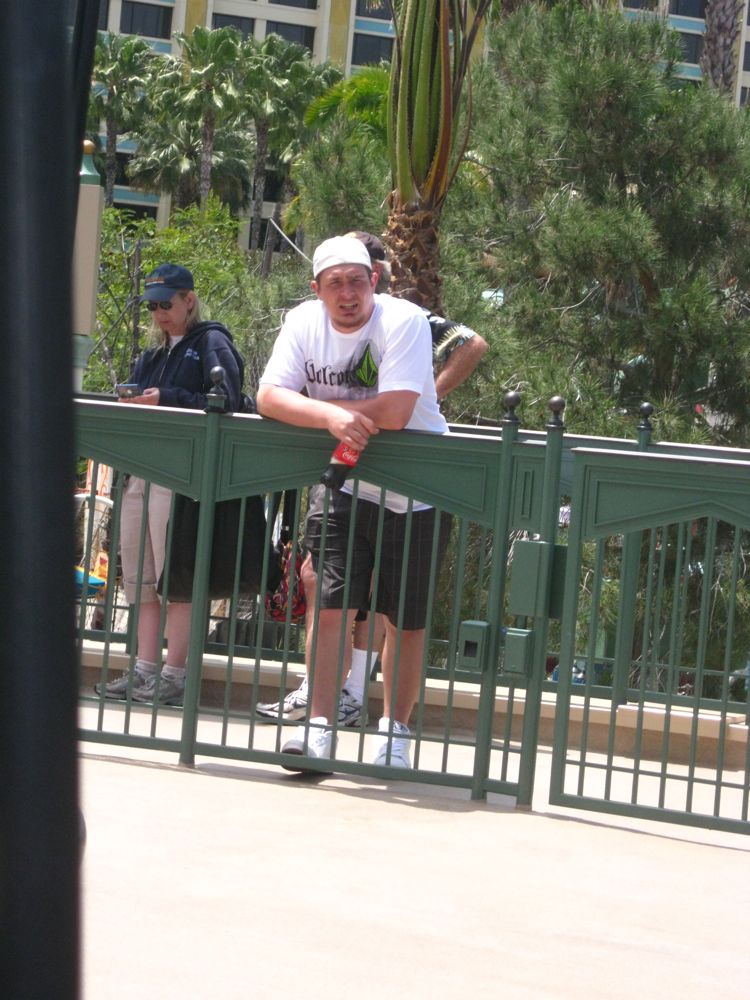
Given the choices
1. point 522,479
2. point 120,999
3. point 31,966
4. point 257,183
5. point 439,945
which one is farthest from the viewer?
point 257,183

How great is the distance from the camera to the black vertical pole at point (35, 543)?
0.98 m

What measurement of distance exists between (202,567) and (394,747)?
898mm

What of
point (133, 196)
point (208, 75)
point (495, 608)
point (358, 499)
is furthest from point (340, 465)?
point (133, 196)

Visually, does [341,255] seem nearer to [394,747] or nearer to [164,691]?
[394,747]

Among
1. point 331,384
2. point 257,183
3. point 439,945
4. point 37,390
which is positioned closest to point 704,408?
point 331,384

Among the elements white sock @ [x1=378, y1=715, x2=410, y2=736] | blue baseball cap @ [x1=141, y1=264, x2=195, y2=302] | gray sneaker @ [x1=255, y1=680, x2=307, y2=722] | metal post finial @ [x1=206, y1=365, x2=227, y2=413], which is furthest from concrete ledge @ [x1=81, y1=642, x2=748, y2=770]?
blue baseball cap @ [x1=141, y1=264, x2=195, y2=302]

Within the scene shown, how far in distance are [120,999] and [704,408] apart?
10.7 m

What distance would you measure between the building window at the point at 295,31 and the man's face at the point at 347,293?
2602 inches

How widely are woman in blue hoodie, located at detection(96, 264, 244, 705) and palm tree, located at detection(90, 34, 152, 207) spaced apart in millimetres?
51350

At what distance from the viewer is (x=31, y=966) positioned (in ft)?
3.22

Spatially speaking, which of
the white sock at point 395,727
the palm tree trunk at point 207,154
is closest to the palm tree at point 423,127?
the white sock at point 395,727

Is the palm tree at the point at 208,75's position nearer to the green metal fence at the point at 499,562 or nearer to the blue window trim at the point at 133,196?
the blue window trim at the point at 133,196

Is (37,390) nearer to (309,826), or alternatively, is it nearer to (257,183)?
(309,826)

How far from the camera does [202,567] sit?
520 centimetres
